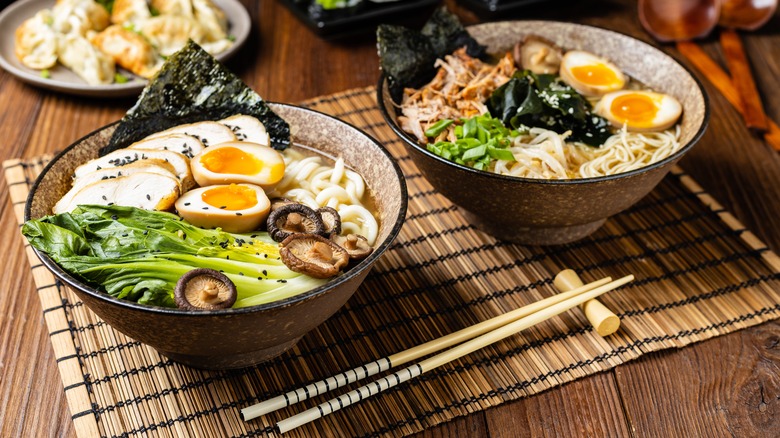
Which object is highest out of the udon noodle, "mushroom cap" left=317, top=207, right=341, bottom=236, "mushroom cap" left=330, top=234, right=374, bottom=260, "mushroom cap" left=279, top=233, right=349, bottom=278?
"mushroom cap" left=279, top=233, right=349, bottom=278

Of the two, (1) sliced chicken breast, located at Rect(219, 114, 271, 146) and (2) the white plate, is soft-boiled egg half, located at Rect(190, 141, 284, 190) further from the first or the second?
(2) the white plate

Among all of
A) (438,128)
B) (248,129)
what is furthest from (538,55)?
(248,129)

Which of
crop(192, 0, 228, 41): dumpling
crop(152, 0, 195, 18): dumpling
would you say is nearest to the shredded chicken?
crop(192, 0, 228, 41): dumpling

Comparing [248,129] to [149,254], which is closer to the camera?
[149,254]

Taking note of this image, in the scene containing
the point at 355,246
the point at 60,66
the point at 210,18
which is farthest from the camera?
the point at 210,18

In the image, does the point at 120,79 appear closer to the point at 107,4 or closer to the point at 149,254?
the point at 107,4

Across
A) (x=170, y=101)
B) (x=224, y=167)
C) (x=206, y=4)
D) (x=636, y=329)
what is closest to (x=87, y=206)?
(x=224, y=167)

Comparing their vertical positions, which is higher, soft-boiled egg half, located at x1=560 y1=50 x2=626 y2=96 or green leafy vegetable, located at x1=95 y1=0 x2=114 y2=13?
soft-boiled egg half, located at x1=560 y1=50 x2=626 y2=96

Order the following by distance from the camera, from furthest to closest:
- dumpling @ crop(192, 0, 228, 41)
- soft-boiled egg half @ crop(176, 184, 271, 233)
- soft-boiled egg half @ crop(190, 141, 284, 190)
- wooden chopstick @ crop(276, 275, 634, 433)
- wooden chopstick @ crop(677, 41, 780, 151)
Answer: dumpling @ crop(192, 0, 228, 41) → wooden chopstick @ crop(677, 41, 780, 151) → soft-boiled egg half @ crop(190, 141, 284, 190) → soft-boiled egg half @ crop(176, 184, 271, 233) → wooden chopstick @ crop(276, 275, 634, 433)
